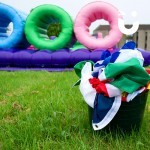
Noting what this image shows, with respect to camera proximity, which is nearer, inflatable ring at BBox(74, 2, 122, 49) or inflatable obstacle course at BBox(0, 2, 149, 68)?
inflatable obstacle course at BBox(0, 2, 149, 68)

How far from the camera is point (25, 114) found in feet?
7.11

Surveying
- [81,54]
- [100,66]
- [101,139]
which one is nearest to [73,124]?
[101,139]

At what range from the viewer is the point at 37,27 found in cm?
725

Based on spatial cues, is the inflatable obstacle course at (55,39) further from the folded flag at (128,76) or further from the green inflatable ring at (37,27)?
the folded flag at (128,76)

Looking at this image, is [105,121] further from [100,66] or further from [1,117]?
[1,117]

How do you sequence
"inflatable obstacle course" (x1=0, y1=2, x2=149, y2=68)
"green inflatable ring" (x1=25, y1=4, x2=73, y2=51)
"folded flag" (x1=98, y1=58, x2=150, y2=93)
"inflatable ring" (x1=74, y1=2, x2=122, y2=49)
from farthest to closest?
"green inflatable ring" (x1=25, y1=4, x2=73, y2=51) → "inflatable ring" (x1=74, y1=2, x2=122, y2=49) → "inflatable obstacle course" (x1=0, y1=2, x2=149, y2=68) → "folded flag" (x1=98, y1=58, x2=150, y2=93)

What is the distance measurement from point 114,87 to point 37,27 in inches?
232

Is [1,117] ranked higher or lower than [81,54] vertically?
higher

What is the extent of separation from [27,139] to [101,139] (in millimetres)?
413

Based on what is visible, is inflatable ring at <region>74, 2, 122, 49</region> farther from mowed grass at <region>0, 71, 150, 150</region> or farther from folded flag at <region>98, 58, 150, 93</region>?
folded flag at <region>98, 58, 150, 93</region>

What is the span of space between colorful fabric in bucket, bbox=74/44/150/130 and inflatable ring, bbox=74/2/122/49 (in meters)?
5.10

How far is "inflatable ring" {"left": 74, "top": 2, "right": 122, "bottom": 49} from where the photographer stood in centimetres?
675

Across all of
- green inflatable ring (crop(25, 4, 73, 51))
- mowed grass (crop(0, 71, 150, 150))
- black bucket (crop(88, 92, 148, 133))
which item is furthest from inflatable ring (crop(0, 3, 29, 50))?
black bucket (crop(88, 92, 148, 133))

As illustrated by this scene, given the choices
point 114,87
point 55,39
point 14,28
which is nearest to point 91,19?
point 55,39
